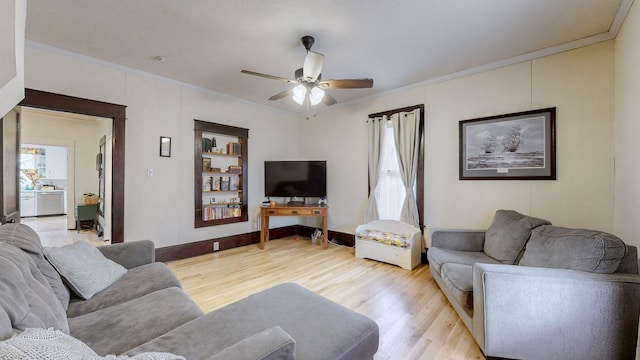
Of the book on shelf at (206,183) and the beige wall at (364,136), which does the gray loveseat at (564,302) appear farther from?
the book on shelf at (206,183)

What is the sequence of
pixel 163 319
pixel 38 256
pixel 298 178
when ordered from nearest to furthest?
pixel 163 319 < pixel 38 256 < pixel 298 178

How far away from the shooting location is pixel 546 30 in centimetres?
234

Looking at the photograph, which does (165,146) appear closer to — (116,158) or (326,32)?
(116,158)

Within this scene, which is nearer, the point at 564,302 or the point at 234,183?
the point at 564,302

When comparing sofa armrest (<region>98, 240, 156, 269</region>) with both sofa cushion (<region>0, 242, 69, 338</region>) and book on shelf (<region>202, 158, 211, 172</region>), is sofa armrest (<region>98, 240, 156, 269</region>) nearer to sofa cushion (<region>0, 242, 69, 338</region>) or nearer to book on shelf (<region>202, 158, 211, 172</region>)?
sofa cushion (<region>0, 242, 69, 338</region>)

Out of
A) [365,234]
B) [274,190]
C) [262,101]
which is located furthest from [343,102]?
[365,234]

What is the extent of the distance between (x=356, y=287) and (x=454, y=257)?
41.1 inches

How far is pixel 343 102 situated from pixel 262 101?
4.67 ft

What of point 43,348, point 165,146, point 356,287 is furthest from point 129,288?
point 165,146

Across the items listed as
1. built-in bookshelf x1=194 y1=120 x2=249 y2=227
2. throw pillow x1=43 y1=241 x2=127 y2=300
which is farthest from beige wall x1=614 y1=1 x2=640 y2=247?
built-in bookshelf x1=194 y1=120 x2=249 y2=227

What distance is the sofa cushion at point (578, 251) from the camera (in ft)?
→ 5.02

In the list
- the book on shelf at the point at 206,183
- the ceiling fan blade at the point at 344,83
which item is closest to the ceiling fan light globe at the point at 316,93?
the ceiling fan blade at the point at 344,83

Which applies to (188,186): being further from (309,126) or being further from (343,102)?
(343,102)

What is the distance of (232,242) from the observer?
4.19m
